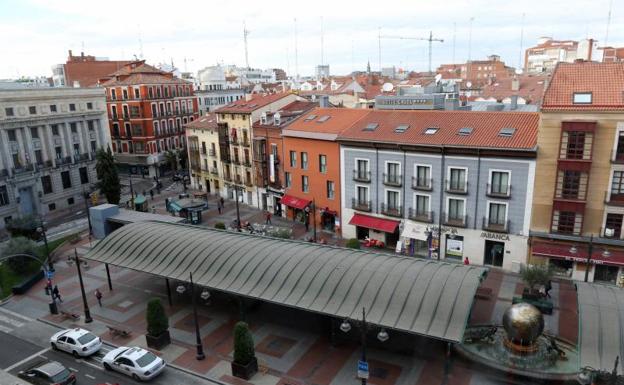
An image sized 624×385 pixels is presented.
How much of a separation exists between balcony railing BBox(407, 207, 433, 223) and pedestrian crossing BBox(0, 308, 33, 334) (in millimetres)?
32844

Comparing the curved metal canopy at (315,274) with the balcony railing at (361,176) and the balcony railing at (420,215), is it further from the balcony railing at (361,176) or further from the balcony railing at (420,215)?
the balcony railing at (361,176)

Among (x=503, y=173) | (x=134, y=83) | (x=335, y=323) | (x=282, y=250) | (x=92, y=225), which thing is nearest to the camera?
(x=335, y=323)

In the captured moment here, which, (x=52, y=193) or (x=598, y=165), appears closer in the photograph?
(x=598, y=165)

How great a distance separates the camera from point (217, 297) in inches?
1407

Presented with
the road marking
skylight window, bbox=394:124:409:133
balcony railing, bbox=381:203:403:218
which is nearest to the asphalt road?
the road marking

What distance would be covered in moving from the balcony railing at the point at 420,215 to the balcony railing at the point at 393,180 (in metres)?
2.68

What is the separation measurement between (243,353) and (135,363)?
248 inches

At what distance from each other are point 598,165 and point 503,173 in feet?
Answer: 22.2

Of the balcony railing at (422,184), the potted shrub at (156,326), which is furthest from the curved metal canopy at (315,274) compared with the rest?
the balcony railing at (422,184)

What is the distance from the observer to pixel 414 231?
43.4m

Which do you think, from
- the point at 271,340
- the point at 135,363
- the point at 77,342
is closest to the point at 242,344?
the point at 271,340

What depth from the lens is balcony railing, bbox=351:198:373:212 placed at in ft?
152

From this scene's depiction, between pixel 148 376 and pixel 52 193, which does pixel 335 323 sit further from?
pixel 52 193

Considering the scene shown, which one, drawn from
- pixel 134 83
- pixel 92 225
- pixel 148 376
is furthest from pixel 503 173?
pixel 134 83
